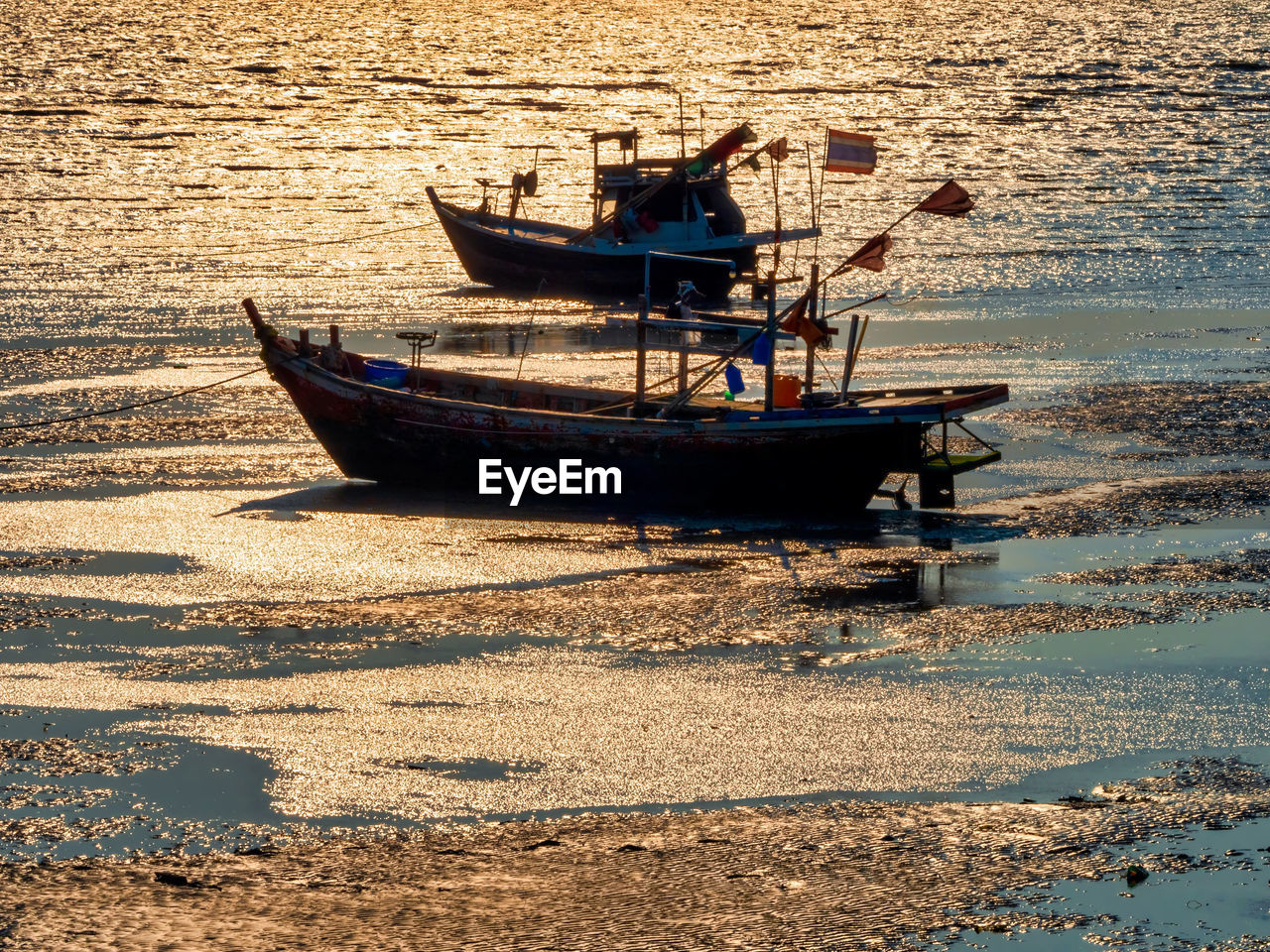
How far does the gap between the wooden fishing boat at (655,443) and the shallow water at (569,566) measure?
43 centimetres

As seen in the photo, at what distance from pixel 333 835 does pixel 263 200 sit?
89.5 feet

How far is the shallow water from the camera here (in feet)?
29.0

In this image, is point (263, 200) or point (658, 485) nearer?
point (658, 485)

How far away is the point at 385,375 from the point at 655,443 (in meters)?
3.03

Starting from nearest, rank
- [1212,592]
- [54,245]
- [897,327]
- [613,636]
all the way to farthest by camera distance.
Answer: [613,636] < [1212,592] < [897,327] < [54,245]

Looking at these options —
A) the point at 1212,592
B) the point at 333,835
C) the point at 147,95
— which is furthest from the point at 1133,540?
the point at 147,95

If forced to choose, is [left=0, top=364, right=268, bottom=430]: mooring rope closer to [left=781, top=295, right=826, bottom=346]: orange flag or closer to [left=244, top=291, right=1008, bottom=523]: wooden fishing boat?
[left=244, top=291, right=1008, bottom=523]: wooden fishing boat

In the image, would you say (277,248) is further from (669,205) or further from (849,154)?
(849,154)

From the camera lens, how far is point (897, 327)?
871 inches

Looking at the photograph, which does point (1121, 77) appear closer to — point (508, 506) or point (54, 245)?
point (54, 245)

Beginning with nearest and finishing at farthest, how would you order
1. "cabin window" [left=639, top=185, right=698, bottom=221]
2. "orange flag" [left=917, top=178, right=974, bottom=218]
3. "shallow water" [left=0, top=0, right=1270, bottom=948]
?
"shallow water" [left=0, top=0, right=1270, bottom=948], "orange flag" [left=917, top=178, right=974, bottom=218], "cabin window" [left=639, top=185, right=698, bottom=221]

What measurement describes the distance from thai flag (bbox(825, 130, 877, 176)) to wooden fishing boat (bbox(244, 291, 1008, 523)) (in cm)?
155

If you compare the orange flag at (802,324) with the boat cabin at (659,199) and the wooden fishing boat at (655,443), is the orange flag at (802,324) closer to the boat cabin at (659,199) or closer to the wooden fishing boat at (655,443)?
the wooden fishing boat at (655,443)

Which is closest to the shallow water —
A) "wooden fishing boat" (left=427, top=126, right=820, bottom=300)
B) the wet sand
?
the wet sand
